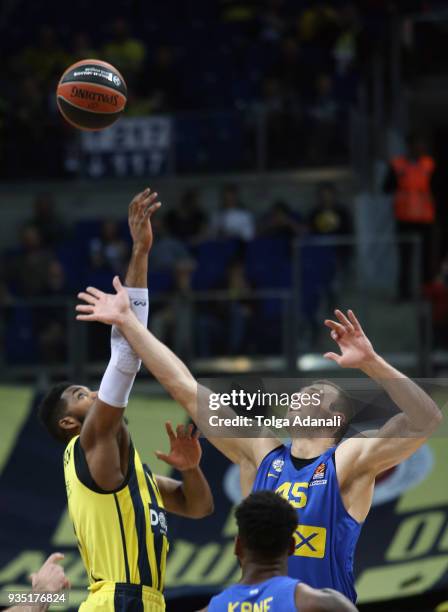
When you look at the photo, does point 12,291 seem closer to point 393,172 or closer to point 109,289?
point 109,289

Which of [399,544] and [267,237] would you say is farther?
[267,237]

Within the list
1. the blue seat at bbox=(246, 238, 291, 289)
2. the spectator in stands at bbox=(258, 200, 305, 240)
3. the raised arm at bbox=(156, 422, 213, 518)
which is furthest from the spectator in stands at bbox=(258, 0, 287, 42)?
the raised arm at bbox=(156, 422, 213, 518)

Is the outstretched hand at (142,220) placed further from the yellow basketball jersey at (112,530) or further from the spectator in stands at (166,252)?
the spectator in stands at (166,252)

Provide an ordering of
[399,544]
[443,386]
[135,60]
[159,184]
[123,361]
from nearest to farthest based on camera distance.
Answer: [123,361] → [443,386] → [399,544] → [159,184] → [135,60]

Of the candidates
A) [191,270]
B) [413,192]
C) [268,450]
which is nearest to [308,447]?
[268,450]

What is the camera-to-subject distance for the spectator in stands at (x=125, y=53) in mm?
16344

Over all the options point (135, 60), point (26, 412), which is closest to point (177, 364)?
point (26, 412)

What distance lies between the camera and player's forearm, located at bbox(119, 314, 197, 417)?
5.46 metres

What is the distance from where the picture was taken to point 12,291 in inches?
542

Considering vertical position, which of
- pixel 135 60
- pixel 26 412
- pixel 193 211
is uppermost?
pixel 135 60

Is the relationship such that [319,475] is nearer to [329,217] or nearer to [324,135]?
[329,217]

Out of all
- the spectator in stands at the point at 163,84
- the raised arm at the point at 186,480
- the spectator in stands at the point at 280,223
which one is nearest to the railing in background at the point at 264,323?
the spectator in stands at the point at 280,223

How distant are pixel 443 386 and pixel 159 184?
9584 millimetres

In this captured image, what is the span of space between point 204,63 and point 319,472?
1187 cm
